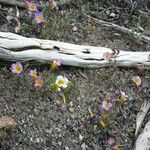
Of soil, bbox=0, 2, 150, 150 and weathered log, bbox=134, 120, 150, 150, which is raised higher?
soil, bbox=0, 2, 150, 150

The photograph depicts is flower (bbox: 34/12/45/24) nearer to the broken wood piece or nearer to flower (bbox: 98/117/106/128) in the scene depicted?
flower (bbox: 98/117/106/128)

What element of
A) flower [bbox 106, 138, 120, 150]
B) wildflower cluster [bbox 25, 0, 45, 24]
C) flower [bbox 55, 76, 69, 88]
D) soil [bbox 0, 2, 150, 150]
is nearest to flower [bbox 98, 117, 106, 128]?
soil [bbox 0, 2, 150, 150]

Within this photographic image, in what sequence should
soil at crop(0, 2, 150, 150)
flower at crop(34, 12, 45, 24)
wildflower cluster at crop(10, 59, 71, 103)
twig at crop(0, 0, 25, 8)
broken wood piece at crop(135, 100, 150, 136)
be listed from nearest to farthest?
soil at crop(0, 2, 150, 150)
wildflower cluster at crop(10, 59, 71, 103)
broken wood piece at crop(135, 100, 150, 136)
flower at crop(34, 12, 45, 24)
twig at crop(0, 0, 25, 8)

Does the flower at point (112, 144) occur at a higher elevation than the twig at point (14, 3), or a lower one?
lower

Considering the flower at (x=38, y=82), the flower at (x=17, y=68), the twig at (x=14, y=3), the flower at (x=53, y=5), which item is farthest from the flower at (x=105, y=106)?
the twig at (x=14, y=3)

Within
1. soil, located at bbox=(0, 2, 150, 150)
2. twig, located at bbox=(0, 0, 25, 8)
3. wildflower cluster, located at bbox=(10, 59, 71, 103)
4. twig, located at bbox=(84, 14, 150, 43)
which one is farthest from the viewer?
twig, located at bbox=(84, 14, 150, 43)

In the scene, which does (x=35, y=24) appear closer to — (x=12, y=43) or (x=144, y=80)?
(x=12, y=43)

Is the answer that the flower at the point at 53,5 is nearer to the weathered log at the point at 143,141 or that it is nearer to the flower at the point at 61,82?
the flower at the point at 61,82
